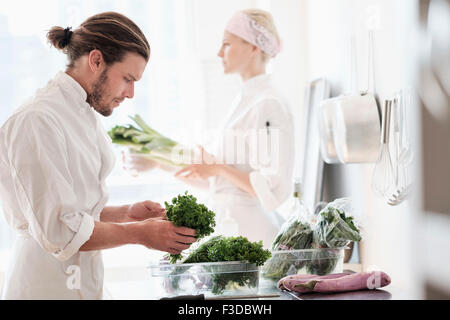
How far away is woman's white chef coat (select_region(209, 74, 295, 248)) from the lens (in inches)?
58.6

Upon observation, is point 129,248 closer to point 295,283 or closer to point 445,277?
point 295,283

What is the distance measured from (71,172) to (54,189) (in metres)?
0.07

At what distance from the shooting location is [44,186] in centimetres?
81

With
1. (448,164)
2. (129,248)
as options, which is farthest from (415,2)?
(129,248)

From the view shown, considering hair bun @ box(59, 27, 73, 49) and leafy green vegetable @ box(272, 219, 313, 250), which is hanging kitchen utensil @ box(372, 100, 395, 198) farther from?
hair bun @ box(59, 27, 73, 49)

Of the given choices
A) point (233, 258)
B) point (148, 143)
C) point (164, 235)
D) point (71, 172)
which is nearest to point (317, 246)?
point (233, 258)

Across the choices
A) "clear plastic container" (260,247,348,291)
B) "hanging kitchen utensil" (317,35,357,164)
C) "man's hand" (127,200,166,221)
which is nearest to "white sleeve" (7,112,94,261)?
"man's hand" (127,200,166,221)

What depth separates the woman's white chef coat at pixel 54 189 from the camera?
82 cm

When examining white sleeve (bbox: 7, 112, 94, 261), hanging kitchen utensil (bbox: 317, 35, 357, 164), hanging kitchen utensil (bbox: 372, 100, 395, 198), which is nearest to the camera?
white sleeve (bbox: 7, 112, 94, 261)

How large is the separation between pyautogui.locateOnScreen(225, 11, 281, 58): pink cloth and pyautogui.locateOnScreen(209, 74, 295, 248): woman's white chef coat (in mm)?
96

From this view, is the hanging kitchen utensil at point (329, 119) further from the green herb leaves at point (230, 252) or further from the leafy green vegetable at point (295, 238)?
the green herb leaves at point (230, 252)

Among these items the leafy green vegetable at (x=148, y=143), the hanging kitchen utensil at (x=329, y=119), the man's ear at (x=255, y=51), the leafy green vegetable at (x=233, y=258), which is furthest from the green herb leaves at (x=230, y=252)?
the man's ear at (x=255, y=51)

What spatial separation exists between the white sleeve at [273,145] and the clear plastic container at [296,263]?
0.45 metres

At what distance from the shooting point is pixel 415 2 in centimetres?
94
